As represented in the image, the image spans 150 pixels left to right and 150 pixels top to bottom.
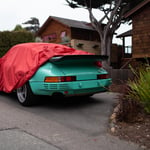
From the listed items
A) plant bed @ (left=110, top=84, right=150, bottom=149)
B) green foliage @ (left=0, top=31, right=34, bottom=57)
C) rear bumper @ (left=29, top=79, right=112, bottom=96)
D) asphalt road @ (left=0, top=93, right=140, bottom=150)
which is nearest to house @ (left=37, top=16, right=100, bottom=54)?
green foliage @ (left=0, top=31, right=34, bottom=57)

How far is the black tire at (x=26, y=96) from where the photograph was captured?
5672 millimetres

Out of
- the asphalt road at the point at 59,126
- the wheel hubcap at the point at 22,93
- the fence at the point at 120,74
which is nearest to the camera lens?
the asphalt road at the point at 59,126

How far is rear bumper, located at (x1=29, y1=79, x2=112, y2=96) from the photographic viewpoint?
203 inches

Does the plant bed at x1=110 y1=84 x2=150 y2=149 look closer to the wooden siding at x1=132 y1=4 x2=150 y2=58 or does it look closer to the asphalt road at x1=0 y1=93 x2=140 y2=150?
the asphalt road at x1=0 y1=93 x2=140 y2=150

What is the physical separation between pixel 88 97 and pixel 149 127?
3.06 meters

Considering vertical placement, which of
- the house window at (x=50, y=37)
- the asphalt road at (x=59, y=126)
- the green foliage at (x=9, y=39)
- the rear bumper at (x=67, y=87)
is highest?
the house window at (x=50, y=37)

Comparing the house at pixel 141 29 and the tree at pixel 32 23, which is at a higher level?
the tree at pixel 32 23

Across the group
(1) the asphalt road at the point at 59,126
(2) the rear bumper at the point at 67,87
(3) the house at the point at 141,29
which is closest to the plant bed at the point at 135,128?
(1) the asphalt road at the point at 59,126

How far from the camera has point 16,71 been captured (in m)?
5.95

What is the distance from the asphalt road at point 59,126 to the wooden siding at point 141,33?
6.48 meters

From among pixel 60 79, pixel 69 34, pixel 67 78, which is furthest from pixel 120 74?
pixel 69 34

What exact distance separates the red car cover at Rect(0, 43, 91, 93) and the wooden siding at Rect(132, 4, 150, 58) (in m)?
6.65

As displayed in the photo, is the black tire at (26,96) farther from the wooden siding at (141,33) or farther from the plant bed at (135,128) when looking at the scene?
the wooden siding at (141,33)

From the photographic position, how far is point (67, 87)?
204 inches
